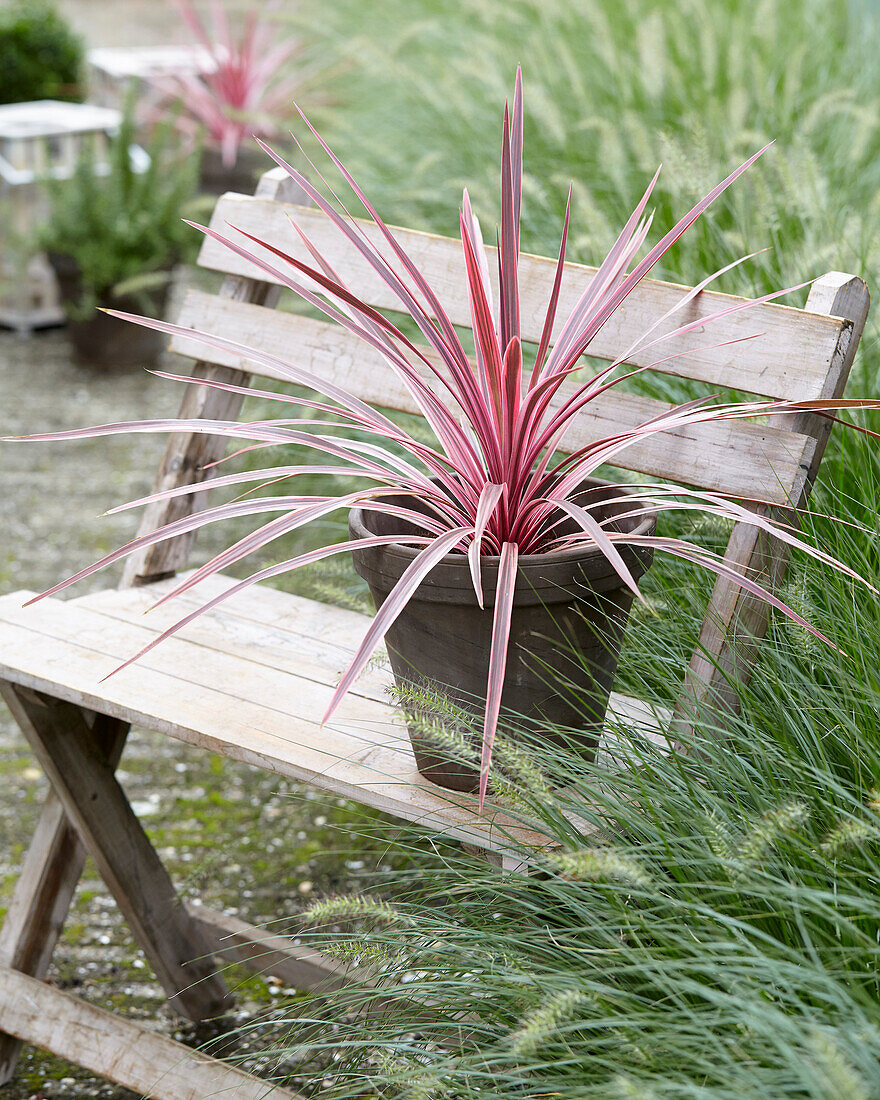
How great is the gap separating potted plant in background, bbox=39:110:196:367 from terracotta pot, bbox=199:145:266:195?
989mm

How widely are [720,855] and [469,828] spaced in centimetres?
31

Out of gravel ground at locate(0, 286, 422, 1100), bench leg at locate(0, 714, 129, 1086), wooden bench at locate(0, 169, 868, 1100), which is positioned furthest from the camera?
gravel ground at locate(0, 286, 422, 1100)

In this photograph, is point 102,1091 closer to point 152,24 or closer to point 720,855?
point 720,855

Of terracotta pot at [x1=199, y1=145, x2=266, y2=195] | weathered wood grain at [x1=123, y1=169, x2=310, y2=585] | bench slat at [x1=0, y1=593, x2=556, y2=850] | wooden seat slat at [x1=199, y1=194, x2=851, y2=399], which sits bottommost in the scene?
bench slat at [x1=0, y1=593, x2=556, y2=850]

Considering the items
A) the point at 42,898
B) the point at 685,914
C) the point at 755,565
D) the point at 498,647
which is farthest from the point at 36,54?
the point at 685,914

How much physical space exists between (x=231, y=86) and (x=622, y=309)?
592 cm

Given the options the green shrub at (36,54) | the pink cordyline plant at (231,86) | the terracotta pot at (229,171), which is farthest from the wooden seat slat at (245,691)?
the green shrub at (36,54)

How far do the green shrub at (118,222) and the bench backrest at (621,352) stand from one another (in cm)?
316

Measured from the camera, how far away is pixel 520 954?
118 centimetres

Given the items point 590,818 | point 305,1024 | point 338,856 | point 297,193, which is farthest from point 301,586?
point 590,818

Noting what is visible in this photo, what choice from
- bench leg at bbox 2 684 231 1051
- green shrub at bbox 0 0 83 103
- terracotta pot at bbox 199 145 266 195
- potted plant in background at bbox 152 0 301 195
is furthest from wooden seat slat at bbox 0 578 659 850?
green shrub at bbox 0 0 83 103

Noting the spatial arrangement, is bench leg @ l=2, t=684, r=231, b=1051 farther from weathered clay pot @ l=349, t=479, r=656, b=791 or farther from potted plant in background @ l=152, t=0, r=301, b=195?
potted plant in background @ l=152, t=0, r=301, b=195

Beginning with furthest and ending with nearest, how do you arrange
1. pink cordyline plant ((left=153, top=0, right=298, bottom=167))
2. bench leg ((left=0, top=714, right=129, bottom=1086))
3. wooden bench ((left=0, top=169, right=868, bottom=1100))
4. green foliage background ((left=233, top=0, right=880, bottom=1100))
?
pink cordyline plant ((left=153, top=0, right=298, bottom=167)) → bench leg ((left=0, top=714, right=129, bottom=1086)) → wooden bench ((left=0, top=169, right=868, bottom=1100)) → green foliage background ((left=233, top=0, right=880, bottom=1100))

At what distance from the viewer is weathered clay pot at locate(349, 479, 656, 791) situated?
A: 4.33ft
